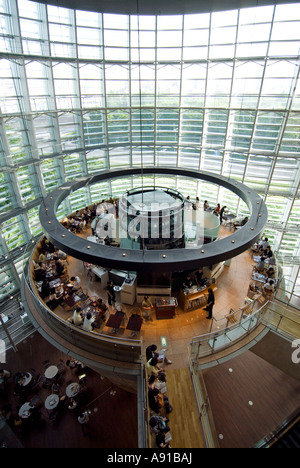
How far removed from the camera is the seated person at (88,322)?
1102cm

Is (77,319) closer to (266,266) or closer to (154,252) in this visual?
(154,252)

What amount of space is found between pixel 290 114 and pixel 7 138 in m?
20.6

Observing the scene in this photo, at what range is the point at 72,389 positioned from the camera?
42.4ft

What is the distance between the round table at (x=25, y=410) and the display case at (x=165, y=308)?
287 inches

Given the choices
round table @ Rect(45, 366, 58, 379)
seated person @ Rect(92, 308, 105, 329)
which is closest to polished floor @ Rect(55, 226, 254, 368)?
seated person @ Rect(92, 308, 105, 329)

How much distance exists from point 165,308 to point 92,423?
6.39m

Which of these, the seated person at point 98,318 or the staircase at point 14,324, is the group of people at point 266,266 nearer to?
the seated person at point 98,318

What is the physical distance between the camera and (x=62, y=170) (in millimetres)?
23453

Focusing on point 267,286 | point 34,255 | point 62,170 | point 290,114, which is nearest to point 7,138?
point 62,170

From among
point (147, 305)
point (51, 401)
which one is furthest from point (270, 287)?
point (51, 401)

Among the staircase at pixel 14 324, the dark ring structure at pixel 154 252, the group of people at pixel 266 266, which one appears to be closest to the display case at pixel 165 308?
the dark ring structure at pixel 154 252

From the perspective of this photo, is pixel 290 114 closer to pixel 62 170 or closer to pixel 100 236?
pixel 100 236

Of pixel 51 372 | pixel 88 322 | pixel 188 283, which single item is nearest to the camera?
pixel 88 322

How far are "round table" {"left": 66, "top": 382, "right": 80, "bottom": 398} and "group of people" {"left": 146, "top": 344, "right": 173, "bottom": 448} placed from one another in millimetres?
5580
